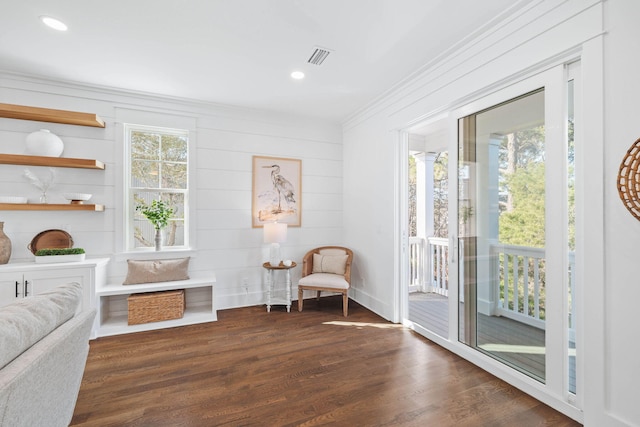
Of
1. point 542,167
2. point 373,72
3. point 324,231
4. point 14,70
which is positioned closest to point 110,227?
point 14,70

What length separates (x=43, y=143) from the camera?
2.95 metres

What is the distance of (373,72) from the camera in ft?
9.52

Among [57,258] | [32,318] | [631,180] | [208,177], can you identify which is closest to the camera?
[32,318]

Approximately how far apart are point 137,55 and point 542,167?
11.4 ft

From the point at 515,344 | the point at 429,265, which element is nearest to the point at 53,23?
the point at 515,344

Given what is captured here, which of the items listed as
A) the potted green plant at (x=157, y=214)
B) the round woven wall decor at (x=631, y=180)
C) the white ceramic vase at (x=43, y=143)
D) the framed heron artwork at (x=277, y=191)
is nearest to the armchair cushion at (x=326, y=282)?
the framed heron artwork at (x=277, y=191)

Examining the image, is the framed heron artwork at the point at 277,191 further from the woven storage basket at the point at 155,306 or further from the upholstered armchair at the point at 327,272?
the woven storage basket at the point at 155,306

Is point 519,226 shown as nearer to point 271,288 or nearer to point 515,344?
point 515,344

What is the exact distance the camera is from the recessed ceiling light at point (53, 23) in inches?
83.6

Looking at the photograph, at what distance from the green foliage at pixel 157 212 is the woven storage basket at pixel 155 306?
2.67 ft

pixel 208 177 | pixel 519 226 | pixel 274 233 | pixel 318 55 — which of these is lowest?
pixel 274 233

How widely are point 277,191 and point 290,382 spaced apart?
257cm

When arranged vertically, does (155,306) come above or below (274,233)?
below

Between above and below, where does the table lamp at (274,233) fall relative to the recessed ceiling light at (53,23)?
below
